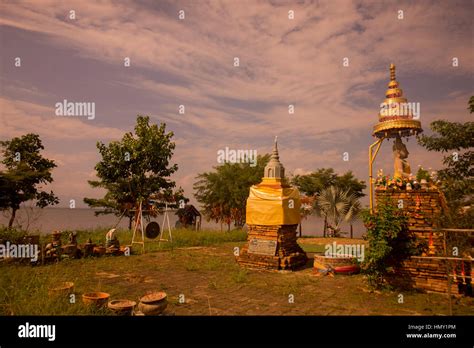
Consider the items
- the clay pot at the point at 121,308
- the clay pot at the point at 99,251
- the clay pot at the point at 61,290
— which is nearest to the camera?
the clay pot at the point at 121,308

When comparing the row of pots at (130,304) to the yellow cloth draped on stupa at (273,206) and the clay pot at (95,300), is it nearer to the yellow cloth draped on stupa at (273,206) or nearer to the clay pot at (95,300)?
the clay pot at (95,300)

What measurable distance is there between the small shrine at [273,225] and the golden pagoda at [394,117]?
13.8 feet

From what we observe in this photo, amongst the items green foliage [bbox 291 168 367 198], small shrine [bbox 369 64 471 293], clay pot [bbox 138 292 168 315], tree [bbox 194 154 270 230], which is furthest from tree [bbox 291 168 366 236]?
clay pot [bbox 138 292 168 315]

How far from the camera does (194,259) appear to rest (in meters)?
12.4

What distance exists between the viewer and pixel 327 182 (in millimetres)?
27969

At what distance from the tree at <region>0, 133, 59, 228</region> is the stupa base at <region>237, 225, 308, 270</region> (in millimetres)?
12633

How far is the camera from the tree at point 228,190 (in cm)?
2522

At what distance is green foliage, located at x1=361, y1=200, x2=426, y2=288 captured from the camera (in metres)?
7.59

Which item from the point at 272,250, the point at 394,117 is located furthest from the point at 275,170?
the point at 394,117

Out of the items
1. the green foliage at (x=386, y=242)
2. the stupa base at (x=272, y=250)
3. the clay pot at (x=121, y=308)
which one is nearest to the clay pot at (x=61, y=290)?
the clay pot at (x=121, y=308)

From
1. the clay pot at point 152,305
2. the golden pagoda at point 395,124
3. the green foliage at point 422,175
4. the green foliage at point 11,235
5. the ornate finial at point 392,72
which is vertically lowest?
the clay pot at point 152,305

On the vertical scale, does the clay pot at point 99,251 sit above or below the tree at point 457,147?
below
